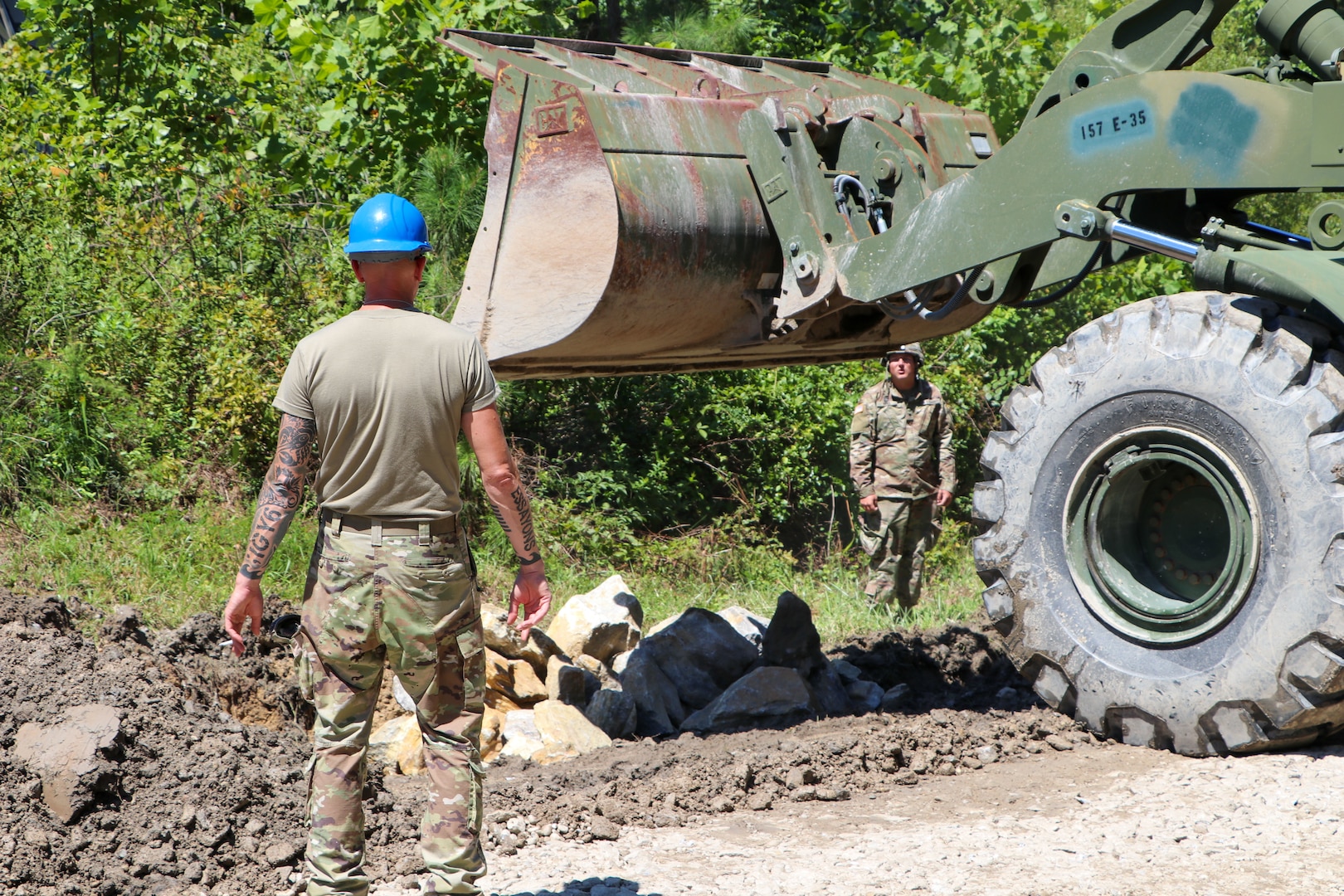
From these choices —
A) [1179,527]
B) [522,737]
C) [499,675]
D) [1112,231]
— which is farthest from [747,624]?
[1112,231]

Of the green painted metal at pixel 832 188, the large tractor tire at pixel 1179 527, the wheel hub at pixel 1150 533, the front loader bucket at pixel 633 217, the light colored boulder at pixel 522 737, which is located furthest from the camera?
the light colored boulder at pixel 522 737

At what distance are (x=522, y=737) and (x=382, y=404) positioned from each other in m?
2.46

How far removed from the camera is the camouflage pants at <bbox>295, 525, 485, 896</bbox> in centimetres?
331

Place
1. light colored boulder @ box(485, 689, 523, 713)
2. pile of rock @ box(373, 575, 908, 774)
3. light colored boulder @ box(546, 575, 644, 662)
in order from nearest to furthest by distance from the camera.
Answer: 1. pile of rock @ box(373, 575, 908, 774)
2. light colored boulder @ box(485, 689, 523, 713)
3. light colored boulder @ box(546, 575, 644, 662)

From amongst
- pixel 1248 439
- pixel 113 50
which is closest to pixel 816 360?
pixel 1248 439

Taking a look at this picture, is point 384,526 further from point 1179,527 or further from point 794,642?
point 794,642

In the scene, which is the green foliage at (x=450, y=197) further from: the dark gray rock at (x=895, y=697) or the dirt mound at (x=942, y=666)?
the dark gray rock at (x=895, y=697)

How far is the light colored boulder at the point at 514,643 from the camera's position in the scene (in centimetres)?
597

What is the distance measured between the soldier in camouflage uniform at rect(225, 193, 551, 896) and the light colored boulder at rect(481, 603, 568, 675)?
8.10 ft

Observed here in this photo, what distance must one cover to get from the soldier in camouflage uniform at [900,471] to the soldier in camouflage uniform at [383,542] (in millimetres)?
5410

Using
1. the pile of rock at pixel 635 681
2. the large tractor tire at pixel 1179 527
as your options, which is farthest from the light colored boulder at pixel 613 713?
the large tractor tire at pixel 1179 527

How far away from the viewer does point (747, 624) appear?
7.03 meters

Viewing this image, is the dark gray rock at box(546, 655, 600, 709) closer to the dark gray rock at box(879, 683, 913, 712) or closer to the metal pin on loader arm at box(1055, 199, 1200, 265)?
the dark gray rock at box(879, 683, 913, 712)

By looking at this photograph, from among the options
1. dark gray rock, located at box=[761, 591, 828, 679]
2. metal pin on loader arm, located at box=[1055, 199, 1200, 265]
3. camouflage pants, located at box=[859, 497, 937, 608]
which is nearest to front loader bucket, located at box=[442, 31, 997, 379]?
metal pin on loader arm, located at box=[1055, 199, 1200, 265]
